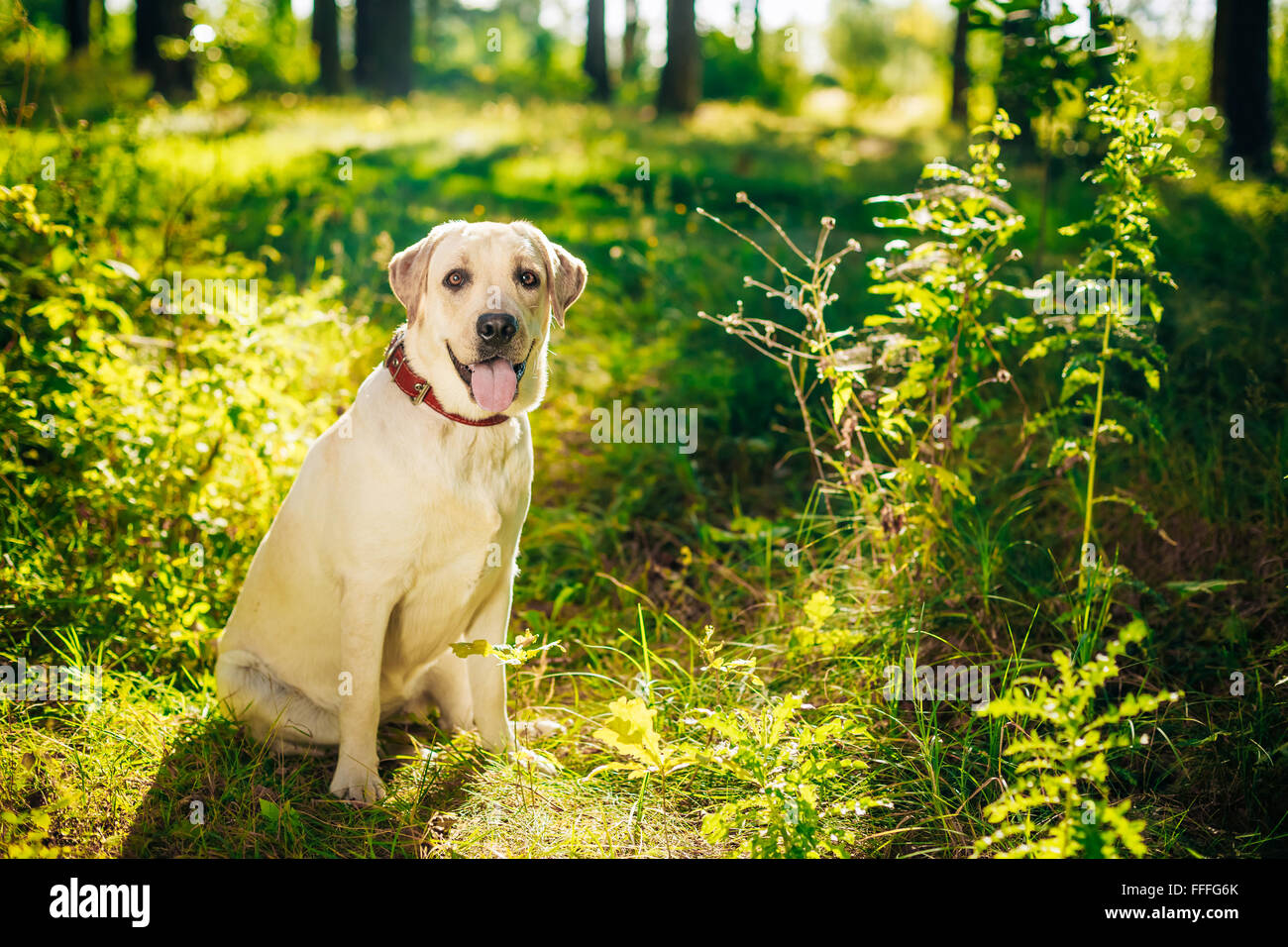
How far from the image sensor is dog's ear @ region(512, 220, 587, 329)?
3.01 meters

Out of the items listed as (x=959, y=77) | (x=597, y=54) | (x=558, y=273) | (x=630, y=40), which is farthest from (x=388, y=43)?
(x=630, y=40)

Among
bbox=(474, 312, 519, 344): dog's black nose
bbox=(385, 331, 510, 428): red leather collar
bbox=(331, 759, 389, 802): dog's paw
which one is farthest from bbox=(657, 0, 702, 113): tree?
bbox=(331, 759, 389, 802): dog's paw

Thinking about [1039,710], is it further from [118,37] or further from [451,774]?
[118,37]

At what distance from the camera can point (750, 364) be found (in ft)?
17.9

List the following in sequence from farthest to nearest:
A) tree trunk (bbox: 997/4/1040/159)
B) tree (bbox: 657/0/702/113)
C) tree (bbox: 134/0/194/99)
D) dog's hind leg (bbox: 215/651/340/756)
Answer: tree (bbox: 657/0/702/113) < tree (bbox: 134/0/194/99) < tree trunk (bbox: 997/4/1040/159) < dog's hind leg (bbox: 215/651/340/756)

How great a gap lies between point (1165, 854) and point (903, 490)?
1442mm

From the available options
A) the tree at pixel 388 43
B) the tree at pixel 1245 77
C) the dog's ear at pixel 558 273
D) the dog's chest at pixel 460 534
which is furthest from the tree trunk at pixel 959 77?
the dog's chest at pixel 460 534

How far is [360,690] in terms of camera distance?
2.99 m

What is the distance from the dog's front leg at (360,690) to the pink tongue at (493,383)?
675 mm

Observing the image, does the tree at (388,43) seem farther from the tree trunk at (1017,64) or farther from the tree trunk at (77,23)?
the tree trunk at (1017,64)

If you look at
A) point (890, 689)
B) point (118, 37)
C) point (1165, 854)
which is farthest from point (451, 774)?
point (118, 37)

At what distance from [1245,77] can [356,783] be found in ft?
35.6

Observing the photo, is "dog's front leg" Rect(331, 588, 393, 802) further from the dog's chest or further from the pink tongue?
the pink tongue

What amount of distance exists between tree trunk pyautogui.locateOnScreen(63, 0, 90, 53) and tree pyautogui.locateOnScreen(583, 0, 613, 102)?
943 cm
